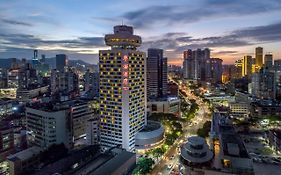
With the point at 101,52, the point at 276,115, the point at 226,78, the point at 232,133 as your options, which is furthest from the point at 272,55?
the point at 101,52

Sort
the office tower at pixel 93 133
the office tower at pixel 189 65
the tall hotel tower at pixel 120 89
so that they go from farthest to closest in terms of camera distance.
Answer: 1. the office tower at pixel 189 65
2. the office tower at pixel 93 133
3. the tall hotel tower at pixel 120 89

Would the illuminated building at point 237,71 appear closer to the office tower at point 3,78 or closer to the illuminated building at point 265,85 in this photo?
the illuminated building at point 265,85

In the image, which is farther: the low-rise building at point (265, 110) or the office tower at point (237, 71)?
the office tower at point (237, 71)

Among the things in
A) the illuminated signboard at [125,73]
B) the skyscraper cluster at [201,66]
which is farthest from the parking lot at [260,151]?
the skyscraper cluster at [201,66]

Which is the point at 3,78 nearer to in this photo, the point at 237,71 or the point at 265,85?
the point at 265,85

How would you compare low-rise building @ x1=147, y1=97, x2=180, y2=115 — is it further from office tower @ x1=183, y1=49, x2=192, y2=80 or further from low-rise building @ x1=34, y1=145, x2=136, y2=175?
office tower @ x1=183, y1=49, x2=192, y2=80
